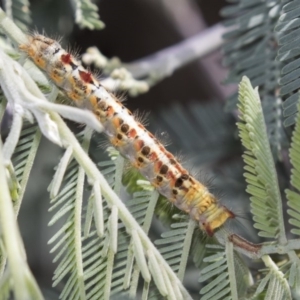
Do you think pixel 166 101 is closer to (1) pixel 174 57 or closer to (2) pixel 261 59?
(1) pixel 174 57

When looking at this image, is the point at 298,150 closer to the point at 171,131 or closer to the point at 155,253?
the point at 155,253

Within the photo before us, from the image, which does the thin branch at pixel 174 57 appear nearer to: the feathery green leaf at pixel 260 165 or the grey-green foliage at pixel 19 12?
the grey-green foliage at pixel 19 12

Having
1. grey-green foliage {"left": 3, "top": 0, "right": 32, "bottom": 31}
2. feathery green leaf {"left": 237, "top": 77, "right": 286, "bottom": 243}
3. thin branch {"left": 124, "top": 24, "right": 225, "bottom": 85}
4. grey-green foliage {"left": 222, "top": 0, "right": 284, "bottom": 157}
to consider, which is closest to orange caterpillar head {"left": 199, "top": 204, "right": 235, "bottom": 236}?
feathery green leaf {"left": 237, "top": 77, "right": 286, "bottom": 243}

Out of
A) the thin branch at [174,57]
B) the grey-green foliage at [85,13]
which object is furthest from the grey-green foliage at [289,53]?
the thin branch at [174,57]

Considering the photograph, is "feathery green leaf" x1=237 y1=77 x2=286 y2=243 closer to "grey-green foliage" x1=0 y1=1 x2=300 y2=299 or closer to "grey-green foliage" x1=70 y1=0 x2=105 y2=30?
"grey-green foliage" x1=0 y1=1 x2=300 y2=299

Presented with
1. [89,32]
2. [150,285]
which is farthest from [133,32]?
[150,285]

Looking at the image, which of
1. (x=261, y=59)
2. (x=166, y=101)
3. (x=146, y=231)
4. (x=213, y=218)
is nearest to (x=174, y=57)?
(x=261, y=59)
